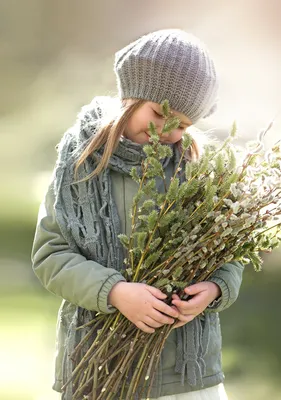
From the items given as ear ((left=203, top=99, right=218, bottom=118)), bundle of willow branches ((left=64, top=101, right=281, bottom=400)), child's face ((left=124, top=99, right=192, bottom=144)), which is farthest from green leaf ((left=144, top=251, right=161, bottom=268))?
ear ((left=203, top=99, right=218, bottom=118))

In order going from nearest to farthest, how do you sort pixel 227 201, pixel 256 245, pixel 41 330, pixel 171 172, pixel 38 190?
pixel 227 201 → pixel 256 245 → pixel 171 172 → pixel 41 330 → pixel 38 190

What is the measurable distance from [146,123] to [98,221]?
1.01 ft

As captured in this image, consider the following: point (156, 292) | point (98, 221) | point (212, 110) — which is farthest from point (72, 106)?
point (156, 292)

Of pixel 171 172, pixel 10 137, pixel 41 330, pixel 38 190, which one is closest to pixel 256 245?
pixel 171 172

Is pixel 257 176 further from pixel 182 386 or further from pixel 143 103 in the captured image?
pixel 182 386

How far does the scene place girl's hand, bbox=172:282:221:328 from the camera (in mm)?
1861

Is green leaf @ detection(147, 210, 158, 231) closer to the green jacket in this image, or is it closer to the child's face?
the green jacket

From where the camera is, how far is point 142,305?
1.82m

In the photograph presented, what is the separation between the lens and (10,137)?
4855 millimetres

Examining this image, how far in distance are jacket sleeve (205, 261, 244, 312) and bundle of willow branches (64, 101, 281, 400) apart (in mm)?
54

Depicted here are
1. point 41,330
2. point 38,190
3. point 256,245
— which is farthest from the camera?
point 38,190

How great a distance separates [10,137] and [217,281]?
315 cm

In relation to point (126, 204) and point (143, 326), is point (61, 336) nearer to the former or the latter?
point (143, 326)

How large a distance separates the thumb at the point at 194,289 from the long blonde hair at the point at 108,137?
16.3 inches
